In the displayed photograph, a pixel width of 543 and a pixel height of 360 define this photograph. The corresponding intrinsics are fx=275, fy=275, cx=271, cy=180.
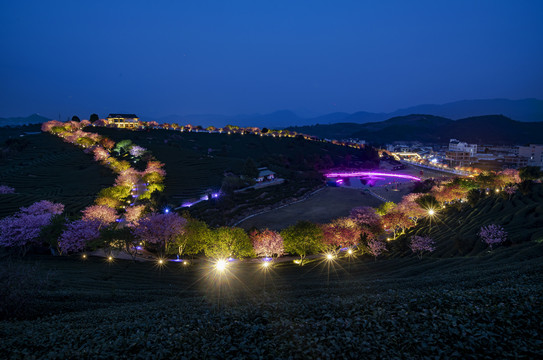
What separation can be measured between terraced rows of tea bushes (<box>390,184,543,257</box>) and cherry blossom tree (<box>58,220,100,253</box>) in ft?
118

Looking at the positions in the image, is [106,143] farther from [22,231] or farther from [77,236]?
[77,236]

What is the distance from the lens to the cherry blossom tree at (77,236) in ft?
98.2

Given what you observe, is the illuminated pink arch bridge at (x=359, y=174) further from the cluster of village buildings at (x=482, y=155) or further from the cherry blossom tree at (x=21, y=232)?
the cherry blossom tree at (x=21, y=232)

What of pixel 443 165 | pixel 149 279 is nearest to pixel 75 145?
pixel 149 279

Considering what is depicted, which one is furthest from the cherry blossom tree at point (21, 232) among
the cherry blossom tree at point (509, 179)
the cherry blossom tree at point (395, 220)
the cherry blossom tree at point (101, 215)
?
the cherry blossom tree at point (509, 179)

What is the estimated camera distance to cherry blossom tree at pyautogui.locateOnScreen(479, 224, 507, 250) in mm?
26831

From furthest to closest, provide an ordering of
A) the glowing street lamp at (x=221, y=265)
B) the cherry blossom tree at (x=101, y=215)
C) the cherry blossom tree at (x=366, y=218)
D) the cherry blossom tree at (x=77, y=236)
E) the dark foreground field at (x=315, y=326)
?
the cherry blossom tree at (x=366, y=218)
the cherry blossom tree at (x=101, y=215)
the cherry blossom tree at (x=77, y=236)
the glowing street lamp at (x=221, y=265)
the dark foreground field at (x=315, y=326)

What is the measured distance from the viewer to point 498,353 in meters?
7.61

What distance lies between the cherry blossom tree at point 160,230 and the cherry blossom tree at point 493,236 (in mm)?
32619

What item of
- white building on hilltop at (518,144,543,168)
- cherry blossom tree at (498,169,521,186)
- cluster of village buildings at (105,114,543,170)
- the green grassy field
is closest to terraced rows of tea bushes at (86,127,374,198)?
the green grassy field

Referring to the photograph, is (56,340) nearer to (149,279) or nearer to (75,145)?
(149,279)

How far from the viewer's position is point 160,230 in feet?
106

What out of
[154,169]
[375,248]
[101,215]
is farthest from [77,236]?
[154,169]

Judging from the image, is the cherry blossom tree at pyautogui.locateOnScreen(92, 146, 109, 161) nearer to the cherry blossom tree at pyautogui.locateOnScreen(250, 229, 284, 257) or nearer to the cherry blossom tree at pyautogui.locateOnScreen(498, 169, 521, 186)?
the cherry blossom tree at pyautogui.locateOnScreen(250, 229, 284, 257)
